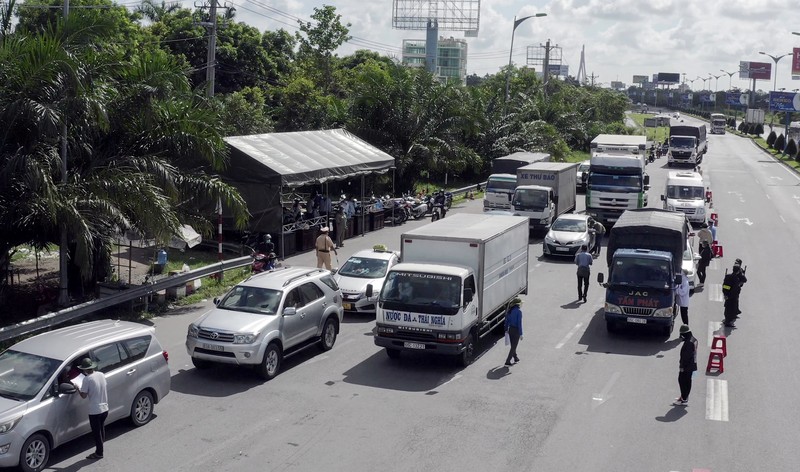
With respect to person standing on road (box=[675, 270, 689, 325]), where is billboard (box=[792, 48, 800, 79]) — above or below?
above

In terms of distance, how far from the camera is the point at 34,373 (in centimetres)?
1212

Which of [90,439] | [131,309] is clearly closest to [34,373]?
[90,439]

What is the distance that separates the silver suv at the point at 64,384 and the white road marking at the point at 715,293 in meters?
17.0

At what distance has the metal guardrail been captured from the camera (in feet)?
54.5

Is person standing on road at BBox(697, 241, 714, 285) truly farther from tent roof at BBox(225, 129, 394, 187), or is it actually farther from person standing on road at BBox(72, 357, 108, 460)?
person standing on road at BBox(72, 357, 108, 460)

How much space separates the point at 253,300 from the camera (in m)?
16.8

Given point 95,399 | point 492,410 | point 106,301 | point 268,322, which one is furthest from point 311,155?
point 95,399

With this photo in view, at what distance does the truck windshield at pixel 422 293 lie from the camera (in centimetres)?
1678

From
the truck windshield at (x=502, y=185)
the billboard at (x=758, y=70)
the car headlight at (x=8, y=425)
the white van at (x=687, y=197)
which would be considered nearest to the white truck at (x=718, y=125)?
the billboard at (x=758, y=70)

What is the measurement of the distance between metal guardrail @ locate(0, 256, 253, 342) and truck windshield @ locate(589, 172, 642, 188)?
720 inches

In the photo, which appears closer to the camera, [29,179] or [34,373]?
[34,373]

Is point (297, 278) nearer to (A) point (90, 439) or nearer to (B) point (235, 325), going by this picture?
(B) point (235, 325)

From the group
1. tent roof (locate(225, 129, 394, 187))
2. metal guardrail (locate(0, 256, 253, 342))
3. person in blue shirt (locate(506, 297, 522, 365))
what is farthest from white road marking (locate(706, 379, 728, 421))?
tent roof (locate(225, 129, 394, 187))

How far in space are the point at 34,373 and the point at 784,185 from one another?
58.1 metres
